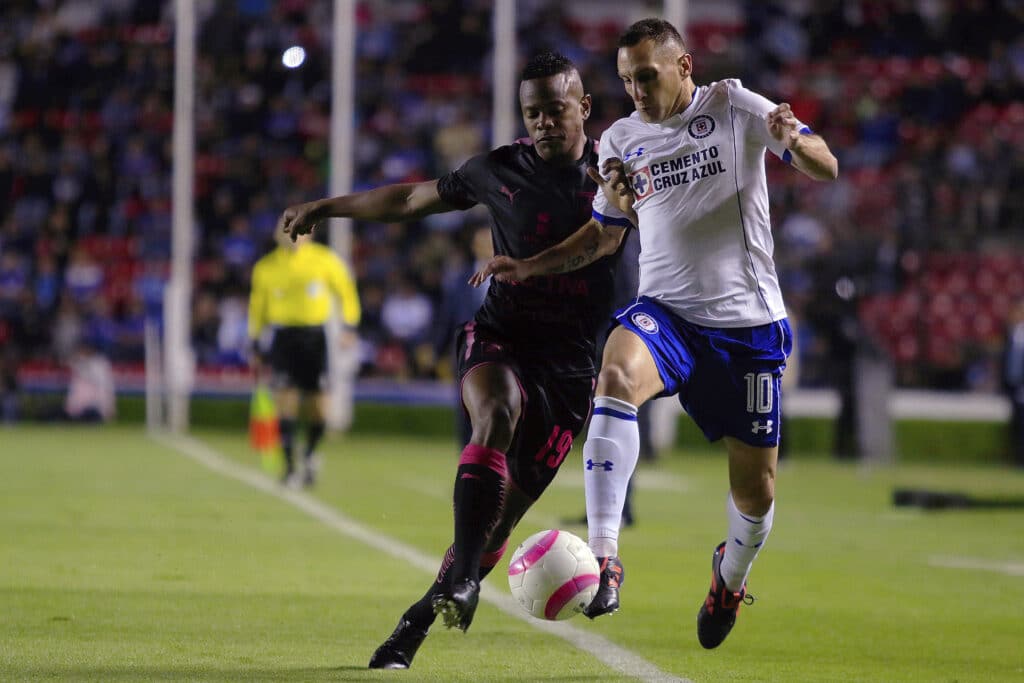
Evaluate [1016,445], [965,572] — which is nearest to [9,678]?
[965,572]

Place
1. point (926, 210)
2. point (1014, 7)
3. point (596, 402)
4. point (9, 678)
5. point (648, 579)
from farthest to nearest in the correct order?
point (1014, 7) → point (926, 210) → point (648, 579) → point (596, 402) → point (9, 678)

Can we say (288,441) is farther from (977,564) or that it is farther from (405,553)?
(977,564)

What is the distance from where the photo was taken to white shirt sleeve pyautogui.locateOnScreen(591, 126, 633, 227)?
596 cm

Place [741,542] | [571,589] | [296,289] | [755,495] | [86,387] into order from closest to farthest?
[571,589], [755,495], [741,542], [296,289], [86,387]

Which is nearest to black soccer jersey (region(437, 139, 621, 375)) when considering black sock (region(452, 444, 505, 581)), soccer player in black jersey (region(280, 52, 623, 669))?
soccer player in black jersey (region(280, 52, 623, 669))

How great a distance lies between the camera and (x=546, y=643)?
256 inches

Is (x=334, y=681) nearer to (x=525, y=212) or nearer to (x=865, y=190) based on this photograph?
(x=525, y=212)

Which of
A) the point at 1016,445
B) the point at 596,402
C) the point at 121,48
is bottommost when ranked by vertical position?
the point at 1016,445

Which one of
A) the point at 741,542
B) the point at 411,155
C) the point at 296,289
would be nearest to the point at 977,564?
the point at 741,542

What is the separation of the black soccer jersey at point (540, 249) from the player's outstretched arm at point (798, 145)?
2.65 feet

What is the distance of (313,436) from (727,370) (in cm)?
906

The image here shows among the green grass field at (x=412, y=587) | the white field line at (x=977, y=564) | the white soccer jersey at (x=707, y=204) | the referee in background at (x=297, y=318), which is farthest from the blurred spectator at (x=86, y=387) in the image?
the white soccer jersey at (x=707, y=204)

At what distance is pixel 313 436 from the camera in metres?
14.7

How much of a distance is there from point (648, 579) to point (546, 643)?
97.9 inches
